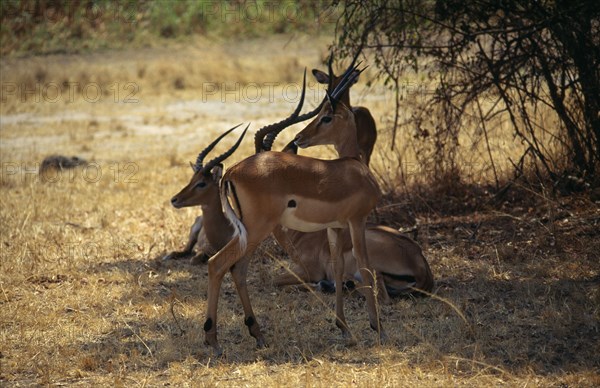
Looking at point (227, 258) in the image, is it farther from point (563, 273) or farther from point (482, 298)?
point (563, 273)

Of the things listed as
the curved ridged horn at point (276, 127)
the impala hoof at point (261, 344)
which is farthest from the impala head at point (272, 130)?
the impala hoof at point (261, 344)

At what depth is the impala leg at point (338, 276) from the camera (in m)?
5.88

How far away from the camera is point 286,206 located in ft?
18.3

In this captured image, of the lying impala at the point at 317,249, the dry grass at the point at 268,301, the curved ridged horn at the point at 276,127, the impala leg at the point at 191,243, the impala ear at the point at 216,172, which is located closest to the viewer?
the dry grass at the point at 268,301

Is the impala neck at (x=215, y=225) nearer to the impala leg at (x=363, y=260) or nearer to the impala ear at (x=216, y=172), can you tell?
the impala ear at (x=216, y=172)

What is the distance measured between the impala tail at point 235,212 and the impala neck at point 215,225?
185 cm

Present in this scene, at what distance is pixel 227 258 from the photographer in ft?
18.0

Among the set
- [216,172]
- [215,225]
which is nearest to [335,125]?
Result: [216,172]

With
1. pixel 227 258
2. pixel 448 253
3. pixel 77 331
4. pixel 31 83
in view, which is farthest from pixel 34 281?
pixel 31 83

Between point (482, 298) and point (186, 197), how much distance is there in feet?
8.05

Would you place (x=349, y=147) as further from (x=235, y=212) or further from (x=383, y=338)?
(x=383, y=338)

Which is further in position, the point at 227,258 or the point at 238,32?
the point at 238,32

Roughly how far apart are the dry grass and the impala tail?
69 cm

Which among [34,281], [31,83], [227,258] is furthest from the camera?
[31,83]
